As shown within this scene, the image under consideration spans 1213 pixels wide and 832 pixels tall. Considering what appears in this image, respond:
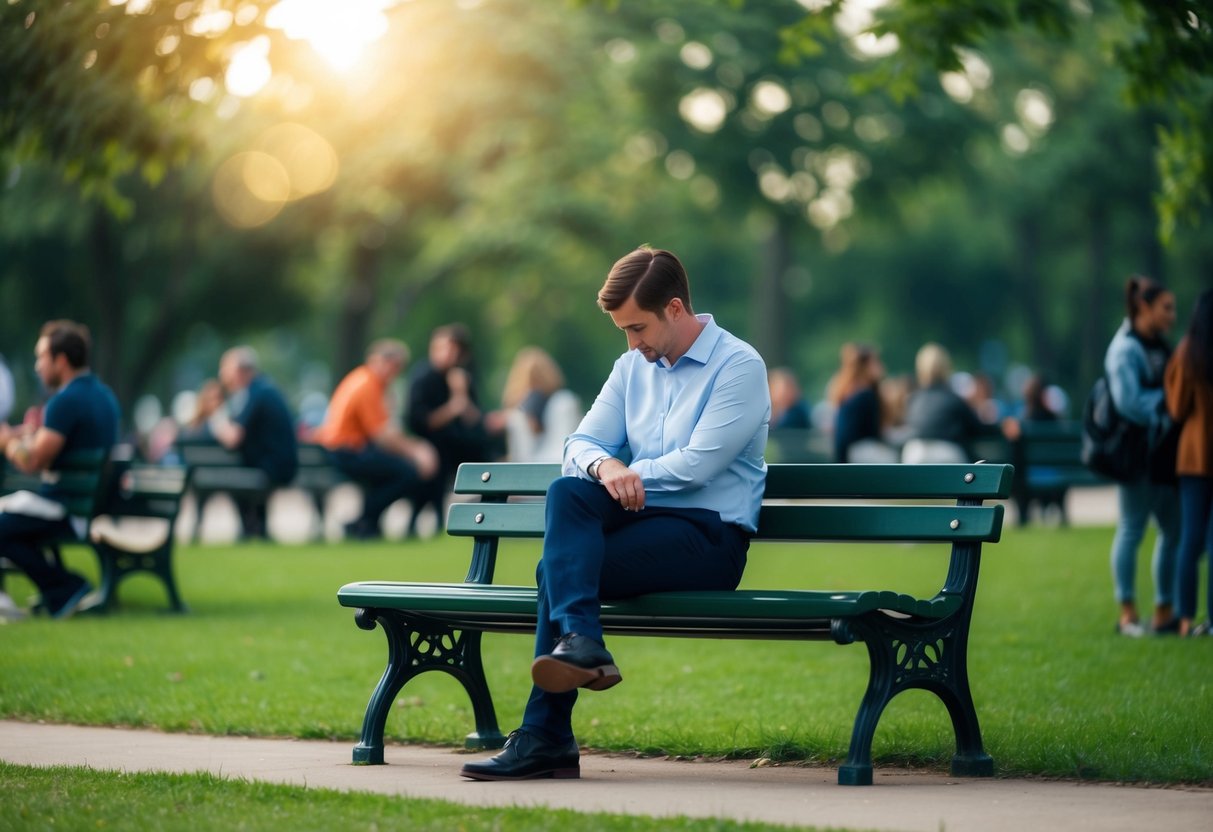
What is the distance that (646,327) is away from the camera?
19.9 ft

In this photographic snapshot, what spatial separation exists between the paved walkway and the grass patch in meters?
0.21

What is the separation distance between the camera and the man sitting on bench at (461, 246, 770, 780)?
573 cm

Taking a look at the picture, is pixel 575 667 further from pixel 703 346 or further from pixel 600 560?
pixel 703 346

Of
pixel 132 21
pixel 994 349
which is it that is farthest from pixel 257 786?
pixel 994 349

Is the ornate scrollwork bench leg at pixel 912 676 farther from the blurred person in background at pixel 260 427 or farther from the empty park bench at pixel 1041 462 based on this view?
the empty park bench at pixel 1041 462

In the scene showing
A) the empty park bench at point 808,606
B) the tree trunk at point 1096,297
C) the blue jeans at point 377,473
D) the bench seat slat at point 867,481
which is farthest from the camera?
the tree trunk at point 1096,297

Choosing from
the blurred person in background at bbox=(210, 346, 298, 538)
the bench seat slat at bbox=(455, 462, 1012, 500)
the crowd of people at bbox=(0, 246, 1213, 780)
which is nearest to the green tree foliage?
the crowd of people at bbox=(0, 246, 1213, 780)

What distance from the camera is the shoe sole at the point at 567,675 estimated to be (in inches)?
214

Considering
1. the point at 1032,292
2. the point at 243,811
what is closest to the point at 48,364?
the point at 243,811

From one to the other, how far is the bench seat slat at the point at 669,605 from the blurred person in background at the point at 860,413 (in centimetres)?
1092

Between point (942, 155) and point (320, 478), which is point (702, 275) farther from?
point (320, 478)

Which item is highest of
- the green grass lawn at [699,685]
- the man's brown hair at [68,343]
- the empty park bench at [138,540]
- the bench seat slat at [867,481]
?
the man's brown hair at [68,343]

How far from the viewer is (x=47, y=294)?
38469mm

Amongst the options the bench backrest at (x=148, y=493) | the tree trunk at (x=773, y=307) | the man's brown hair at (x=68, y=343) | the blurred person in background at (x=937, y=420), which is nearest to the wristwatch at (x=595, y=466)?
the man's brown hair at (x=68, y=343)
